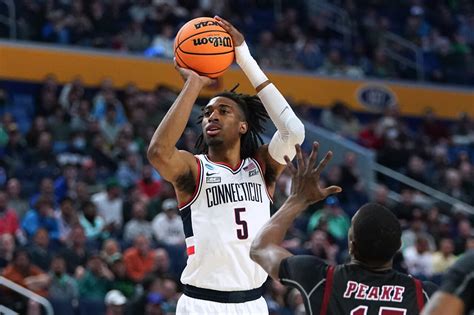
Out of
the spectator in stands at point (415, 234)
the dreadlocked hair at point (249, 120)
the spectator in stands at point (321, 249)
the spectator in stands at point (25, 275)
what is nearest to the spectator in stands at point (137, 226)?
the spectator in stands at point (321, 249)

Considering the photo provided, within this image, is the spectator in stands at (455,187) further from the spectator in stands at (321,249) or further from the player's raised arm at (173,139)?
the player's raised arm at (173,139)

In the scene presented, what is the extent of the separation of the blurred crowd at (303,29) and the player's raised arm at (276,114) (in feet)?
41.9

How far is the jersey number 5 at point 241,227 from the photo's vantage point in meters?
6.88

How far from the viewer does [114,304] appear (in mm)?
11539

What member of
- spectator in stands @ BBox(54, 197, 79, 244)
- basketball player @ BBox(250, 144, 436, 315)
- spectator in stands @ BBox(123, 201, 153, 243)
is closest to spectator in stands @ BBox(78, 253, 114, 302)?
spectator in stands @ BBox(54, 197, 79, 244)

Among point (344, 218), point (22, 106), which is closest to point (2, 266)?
point (344, 218)

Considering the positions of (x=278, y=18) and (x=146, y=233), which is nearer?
(x=146, y=233)

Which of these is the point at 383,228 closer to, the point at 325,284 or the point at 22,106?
the point at 325,284

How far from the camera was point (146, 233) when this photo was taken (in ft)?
45.7

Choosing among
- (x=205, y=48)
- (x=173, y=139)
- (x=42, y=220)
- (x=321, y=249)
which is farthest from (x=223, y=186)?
(x=42, y=220)

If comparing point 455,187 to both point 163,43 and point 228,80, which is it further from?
point 163,43

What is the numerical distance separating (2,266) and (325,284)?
25.8ft

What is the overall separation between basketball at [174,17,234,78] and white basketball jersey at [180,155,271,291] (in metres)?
0.62

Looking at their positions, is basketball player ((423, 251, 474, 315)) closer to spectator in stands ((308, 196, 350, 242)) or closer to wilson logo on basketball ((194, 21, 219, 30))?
wilson logo on basketball ((194, 21, 219, 30))
